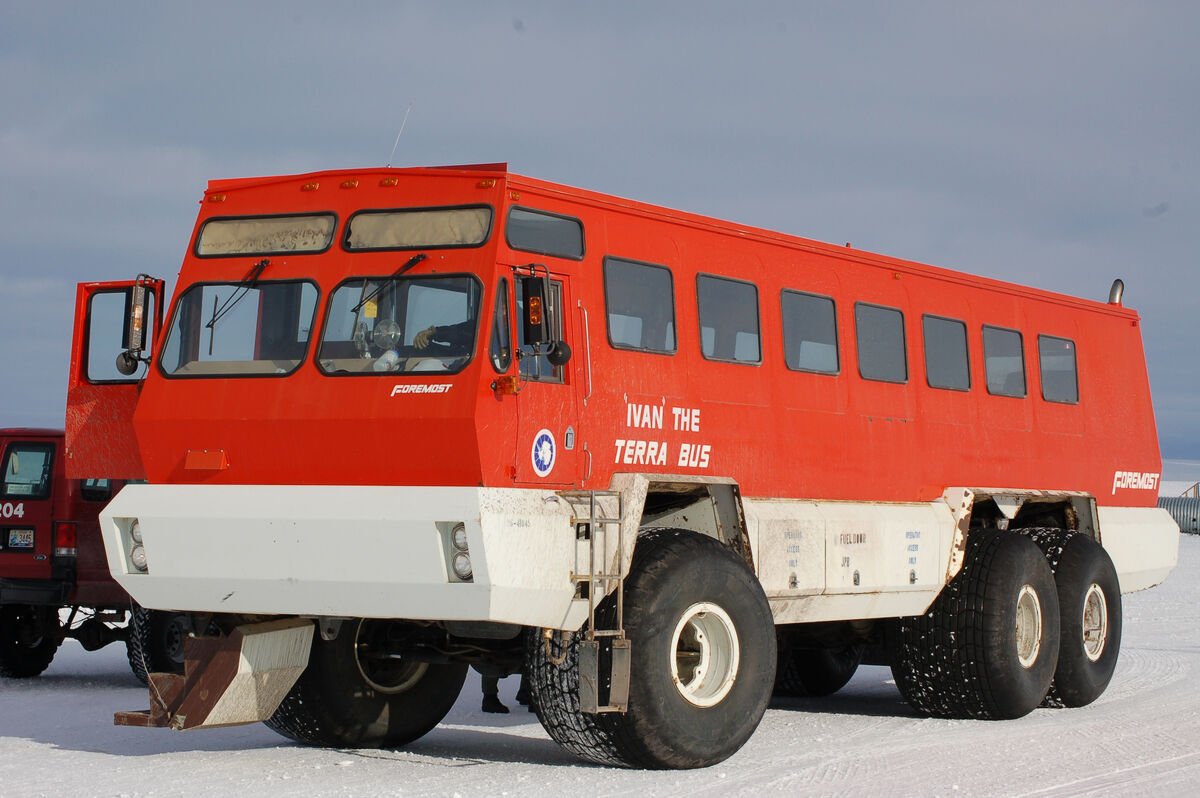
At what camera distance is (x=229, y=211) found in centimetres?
1005

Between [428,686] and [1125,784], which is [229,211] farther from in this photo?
[1125,784]

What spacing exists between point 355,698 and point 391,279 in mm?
2986

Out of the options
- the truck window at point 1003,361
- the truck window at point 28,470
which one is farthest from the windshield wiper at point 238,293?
the truck window at point 28,470

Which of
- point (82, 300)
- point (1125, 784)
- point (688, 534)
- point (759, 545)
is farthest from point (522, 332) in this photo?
point (1125, 784)

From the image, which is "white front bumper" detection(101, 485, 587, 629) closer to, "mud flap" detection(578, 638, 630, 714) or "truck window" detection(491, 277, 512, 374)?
"mud flap" detection(578, 638, 630, 714)

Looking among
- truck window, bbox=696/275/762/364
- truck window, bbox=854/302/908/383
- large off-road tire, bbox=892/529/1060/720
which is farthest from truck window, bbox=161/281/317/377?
large off-road tire, bbox=892/529/1060/720

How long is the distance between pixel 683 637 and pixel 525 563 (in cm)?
146

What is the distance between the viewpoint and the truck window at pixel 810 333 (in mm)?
11336

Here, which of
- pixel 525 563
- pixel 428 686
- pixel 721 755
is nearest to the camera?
pixel 525 563

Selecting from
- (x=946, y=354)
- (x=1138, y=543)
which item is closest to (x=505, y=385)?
(x=946, y=354)

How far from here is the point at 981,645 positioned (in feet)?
41.0

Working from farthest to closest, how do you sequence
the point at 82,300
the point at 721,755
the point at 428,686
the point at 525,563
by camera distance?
1. the point at 428,686
2. the point at 82,300
3. the point at 721,755
4. the point at 525,563

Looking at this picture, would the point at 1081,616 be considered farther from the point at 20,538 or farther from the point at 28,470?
the point at 28,470

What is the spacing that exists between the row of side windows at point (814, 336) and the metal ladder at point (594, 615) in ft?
3.63
